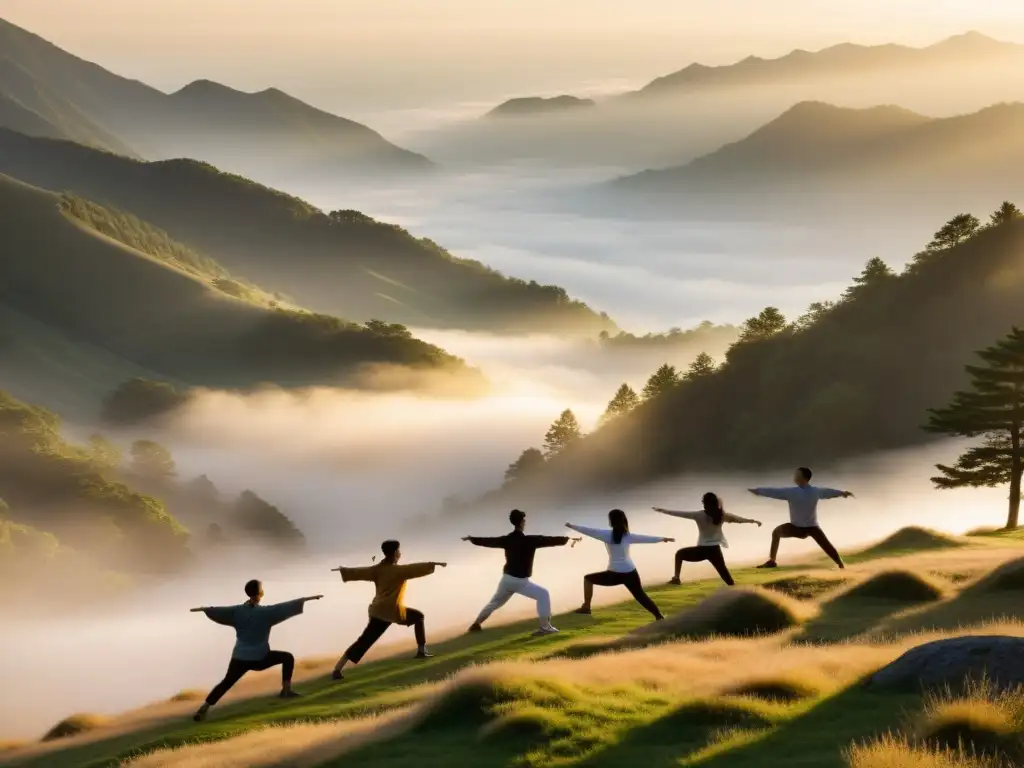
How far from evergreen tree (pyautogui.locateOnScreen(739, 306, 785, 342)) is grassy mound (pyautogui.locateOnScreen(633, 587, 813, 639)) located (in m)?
152

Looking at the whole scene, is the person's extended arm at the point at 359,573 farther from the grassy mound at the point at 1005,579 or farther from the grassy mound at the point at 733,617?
the grassy mound at the point at 1005,579

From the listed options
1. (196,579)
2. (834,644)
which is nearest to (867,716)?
(834,644)

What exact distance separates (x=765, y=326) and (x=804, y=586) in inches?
5978

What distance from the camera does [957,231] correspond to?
547ft

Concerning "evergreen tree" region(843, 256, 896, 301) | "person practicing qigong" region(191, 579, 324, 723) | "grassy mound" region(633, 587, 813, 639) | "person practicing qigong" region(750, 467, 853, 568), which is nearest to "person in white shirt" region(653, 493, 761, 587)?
"person practicing qigong" region(750, 467, 853, 568)

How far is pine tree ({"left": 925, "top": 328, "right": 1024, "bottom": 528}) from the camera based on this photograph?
198 feet

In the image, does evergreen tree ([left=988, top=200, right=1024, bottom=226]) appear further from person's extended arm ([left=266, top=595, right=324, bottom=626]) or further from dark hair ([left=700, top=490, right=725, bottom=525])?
person's extended arm ([left=266, top=595, right=324, bottom=626])

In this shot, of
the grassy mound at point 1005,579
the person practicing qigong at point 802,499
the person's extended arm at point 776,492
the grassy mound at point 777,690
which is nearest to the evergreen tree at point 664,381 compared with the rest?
the person practicing qigong at point 802,499

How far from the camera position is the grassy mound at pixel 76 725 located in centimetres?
3341

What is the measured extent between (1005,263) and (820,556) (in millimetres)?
129446

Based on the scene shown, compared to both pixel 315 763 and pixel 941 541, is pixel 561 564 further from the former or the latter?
pixel 315 763

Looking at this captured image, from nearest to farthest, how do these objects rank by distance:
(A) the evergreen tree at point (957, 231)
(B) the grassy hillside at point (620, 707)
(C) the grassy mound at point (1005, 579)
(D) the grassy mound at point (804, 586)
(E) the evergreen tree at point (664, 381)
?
(B) the grassy hillside at point (620, 707) → (C) the grassy mound at point (1005, 579) → (D) the grassy mound at point (804, 586) → (A) the evergreen tree at point (957, 231) → (E) the evergreen tree at point (664, 381)

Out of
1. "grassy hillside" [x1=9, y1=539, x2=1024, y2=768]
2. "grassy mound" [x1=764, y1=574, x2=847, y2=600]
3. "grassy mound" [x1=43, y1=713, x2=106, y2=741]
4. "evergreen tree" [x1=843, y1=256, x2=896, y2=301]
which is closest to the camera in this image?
"grassy hillside" [x1=9, y1=539, x2=1024, y2=768]

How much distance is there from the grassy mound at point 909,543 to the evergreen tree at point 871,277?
427ft
